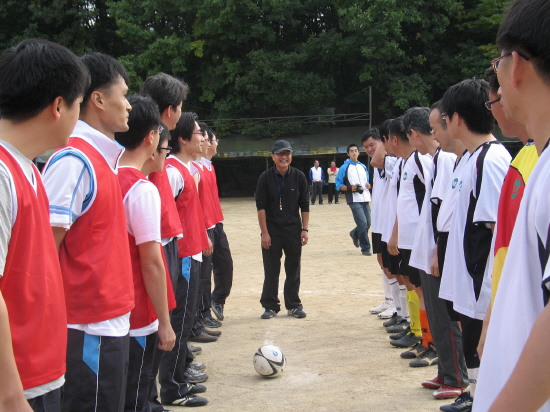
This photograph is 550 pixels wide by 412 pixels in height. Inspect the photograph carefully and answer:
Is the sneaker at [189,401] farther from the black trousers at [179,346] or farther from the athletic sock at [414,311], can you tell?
the athletic sock at [414,311]

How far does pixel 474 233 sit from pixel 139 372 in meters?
2.13

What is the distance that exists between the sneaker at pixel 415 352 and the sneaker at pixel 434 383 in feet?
2.47

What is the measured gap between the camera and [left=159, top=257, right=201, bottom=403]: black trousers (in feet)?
14.6

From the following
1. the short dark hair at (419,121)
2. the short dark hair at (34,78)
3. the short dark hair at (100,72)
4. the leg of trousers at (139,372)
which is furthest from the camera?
the short dark hair at (419,121)

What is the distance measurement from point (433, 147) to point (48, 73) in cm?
399

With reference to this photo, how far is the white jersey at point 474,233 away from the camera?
338cm

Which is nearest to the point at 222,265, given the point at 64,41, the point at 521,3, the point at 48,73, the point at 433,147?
the point at 433,147

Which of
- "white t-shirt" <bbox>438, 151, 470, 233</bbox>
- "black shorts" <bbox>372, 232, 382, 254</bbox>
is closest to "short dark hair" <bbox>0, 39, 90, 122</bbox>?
"white t-shirt" <bbox>438, 151, 470, 233</bbox>

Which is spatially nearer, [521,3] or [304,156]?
[521,3]

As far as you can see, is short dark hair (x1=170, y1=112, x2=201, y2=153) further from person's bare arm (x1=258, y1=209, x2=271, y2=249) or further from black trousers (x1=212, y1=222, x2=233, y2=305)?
person's bare arm (x1=258, y1=209, x2=271, y2=249)

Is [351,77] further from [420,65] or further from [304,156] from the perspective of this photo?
[304,156]

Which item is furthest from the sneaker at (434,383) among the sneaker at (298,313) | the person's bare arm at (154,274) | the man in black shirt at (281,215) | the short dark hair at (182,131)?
the man in black shirt at (281,215)

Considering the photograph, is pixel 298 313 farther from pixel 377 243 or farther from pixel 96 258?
pixel 96 258

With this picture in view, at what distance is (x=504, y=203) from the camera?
1.85 meters
